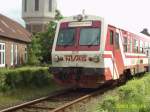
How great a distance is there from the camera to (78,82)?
18.0 metres

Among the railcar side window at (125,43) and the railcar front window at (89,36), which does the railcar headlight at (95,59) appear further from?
the railcar side window at (125,43)

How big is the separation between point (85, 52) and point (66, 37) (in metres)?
1.27

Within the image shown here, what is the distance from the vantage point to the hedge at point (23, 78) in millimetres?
18234

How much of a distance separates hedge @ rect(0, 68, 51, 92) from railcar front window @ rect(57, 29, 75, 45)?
2307mm

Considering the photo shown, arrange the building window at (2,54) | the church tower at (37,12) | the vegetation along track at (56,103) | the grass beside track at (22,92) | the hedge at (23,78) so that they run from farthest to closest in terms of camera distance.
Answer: the church tower at (37,12) → the building window at (2,54) → the hedge at (23,78) → the grass beside track at (22,92) → the vegetation along track at (56,103)

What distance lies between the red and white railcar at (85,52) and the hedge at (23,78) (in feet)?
6.07

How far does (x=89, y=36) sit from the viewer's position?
18.1m

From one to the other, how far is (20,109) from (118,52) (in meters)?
6.86

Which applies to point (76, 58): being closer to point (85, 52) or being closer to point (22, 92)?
point (85, 52)

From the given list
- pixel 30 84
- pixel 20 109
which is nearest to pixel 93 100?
pixel 20 109

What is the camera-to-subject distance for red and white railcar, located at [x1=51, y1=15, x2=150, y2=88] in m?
17.6

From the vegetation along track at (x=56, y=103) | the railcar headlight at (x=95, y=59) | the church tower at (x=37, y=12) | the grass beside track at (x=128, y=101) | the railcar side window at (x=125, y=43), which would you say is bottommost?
the vegetation along track at (x=56, y=103)

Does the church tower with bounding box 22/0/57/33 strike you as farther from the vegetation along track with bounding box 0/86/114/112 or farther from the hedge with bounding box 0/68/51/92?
the vegetation along track with bounding box 0/86/114/112

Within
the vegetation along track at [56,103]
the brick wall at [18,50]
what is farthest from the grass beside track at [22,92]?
the brick wall at [18,50]
